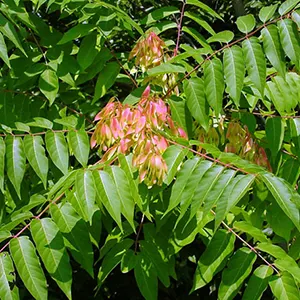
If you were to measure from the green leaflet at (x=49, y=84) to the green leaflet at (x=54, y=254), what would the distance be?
657 millimetres

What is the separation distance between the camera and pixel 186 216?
1816mm

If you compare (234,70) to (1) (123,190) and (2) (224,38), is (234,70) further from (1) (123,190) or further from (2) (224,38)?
(1) (123,190)

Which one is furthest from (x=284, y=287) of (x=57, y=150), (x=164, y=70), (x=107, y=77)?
(x=107, y=77)

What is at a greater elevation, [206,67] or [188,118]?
[206,67]

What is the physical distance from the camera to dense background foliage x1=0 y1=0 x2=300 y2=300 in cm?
160

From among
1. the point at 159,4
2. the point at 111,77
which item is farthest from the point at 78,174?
the point at 159,4

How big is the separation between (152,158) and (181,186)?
0.13 meters

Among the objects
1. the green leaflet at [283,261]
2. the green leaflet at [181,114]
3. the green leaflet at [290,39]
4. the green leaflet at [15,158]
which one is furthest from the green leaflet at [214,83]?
the green leaflet at [15,158]

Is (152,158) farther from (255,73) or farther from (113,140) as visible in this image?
(255,73)

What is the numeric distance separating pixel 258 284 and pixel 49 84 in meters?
1.12

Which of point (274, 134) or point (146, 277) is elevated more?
point (274, 134)

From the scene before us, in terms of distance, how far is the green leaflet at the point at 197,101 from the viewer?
1903 mm

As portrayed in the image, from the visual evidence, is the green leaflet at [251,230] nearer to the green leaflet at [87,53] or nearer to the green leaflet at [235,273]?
the green leaflet at [235,273]

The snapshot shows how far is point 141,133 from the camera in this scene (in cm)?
165
